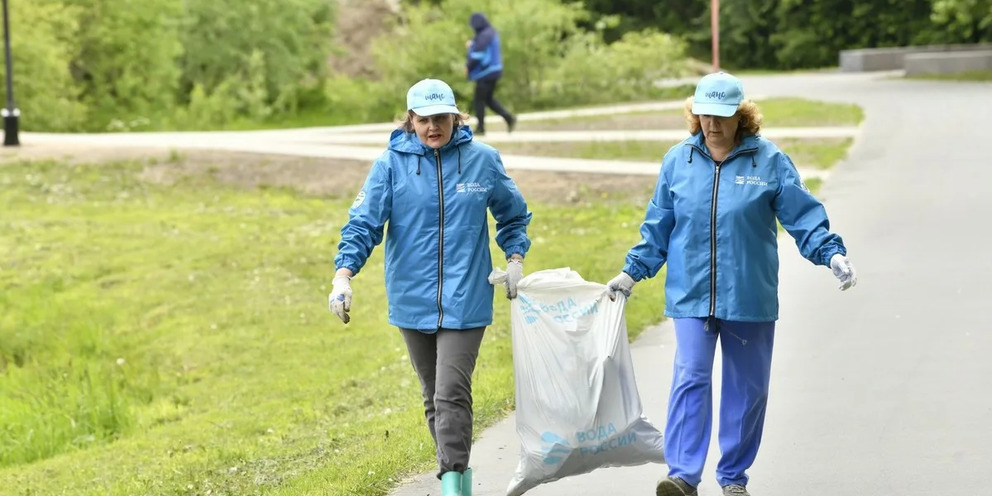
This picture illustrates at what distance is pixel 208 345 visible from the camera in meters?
11.9

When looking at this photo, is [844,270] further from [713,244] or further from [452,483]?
[452,483]

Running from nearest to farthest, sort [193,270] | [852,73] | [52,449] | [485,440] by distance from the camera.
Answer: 1. [485,440]
2. [52,449]
3. [193,270]
4. [852,73]

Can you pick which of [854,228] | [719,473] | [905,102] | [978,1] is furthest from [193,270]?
[978,1]

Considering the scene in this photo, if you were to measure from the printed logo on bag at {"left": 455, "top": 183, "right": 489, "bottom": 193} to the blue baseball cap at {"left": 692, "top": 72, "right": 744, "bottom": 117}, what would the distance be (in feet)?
2.79

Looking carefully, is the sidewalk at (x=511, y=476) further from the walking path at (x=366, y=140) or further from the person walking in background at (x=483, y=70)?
the person walking in background at (x=483, y=70)

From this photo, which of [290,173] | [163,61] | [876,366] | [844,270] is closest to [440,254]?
[844,270]

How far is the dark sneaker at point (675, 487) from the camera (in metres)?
5.37

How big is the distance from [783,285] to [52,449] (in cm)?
507

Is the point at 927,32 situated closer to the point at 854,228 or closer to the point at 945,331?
the point at 854,228

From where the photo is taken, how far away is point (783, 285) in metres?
10.6

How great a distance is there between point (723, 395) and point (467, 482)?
3.29 ft

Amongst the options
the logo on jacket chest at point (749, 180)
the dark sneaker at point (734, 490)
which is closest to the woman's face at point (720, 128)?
the logo on jacket chest at point (749, 180)

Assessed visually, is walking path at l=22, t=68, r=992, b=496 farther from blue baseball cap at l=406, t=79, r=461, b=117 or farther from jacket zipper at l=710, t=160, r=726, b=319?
Answer: blue baseball cap at l=406, t=79, r=461, b=117

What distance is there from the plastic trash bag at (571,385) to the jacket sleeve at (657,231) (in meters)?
0.18
